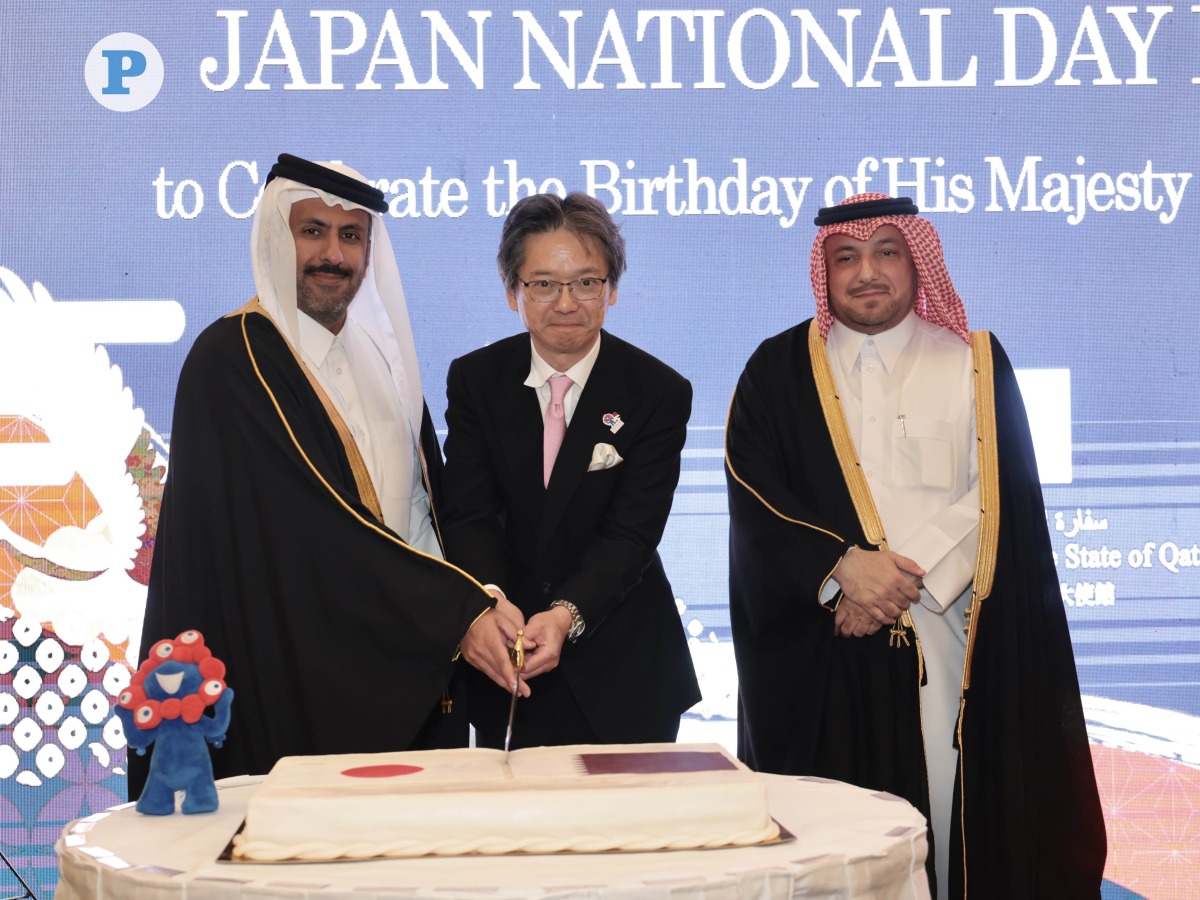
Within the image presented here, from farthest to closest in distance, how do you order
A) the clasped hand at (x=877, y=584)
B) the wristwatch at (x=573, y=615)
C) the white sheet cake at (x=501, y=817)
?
the clasped hand at (x=877, y=584) → the wristwatch at (x=573, y=615) → the white sheet cake at (x=501, y=817)

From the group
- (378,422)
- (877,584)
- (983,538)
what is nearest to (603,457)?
(378,422)

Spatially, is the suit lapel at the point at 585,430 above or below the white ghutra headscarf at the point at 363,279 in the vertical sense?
below

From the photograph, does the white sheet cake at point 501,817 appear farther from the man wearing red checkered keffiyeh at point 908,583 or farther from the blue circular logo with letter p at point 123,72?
the blue circular logo with letter p at point 123,72

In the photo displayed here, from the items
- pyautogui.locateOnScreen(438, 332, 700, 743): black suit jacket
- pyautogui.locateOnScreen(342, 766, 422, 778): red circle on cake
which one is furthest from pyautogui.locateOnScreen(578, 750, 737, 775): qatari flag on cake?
pyautogui.locateOnScreen(438, 332, 700, 743): black suit jacket

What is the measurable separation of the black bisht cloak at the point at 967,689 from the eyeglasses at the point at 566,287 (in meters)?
0.58

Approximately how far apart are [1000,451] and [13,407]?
2.98 m

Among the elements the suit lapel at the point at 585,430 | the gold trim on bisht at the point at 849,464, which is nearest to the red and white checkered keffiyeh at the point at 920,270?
the gold trim on bisht at the point at 849,464

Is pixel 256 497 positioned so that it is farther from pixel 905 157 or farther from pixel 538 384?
pixel 905 157

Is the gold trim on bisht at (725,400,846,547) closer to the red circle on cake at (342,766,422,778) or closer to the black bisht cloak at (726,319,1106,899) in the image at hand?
the black bisht cloak at (726,319,1106,899)

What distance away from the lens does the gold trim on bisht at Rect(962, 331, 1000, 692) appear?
299 cm

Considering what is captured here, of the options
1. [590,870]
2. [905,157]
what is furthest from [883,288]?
[590,870]

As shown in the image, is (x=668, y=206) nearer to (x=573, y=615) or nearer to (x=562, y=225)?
(x=562, y=225)

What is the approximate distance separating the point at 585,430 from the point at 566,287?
0.32 meters

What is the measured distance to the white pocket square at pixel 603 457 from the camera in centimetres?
290
